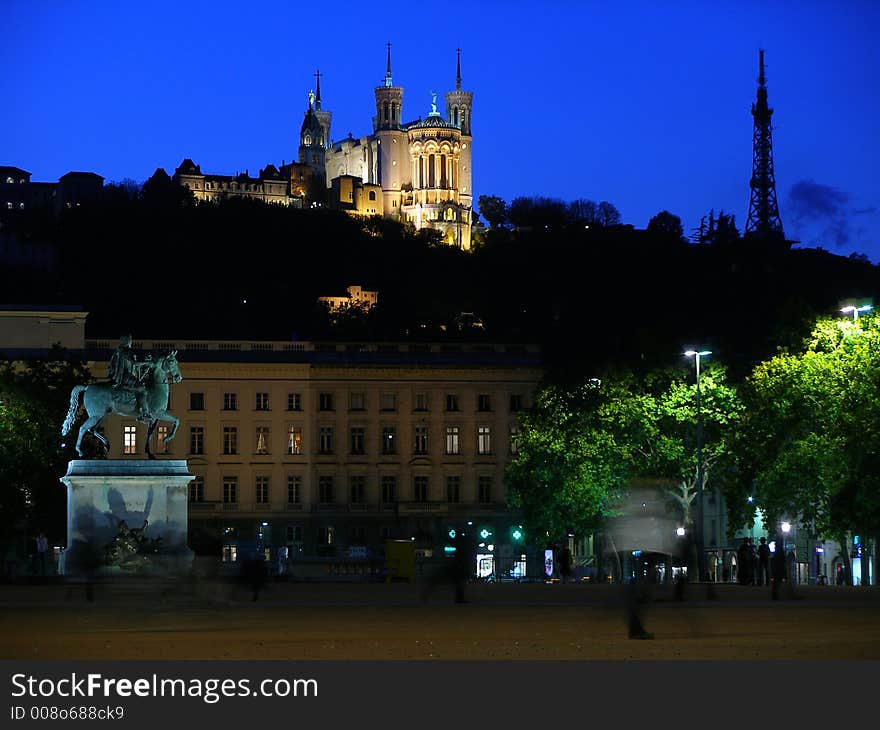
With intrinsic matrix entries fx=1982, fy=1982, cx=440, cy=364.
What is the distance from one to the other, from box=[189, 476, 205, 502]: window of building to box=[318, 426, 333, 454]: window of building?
7319 millimetres

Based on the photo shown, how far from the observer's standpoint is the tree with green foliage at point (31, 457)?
77.9 meters

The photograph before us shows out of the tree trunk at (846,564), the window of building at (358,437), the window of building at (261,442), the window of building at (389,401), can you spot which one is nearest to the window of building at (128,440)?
the window of building at (261,442)

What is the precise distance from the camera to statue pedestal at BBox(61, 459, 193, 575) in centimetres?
5712

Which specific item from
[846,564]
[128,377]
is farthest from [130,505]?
[846,564]

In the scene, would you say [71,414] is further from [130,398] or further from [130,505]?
[130,505]

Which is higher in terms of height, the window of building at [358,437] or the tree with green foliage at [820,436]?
the window of building at [358,437]

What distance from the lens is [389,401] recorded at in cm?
11731

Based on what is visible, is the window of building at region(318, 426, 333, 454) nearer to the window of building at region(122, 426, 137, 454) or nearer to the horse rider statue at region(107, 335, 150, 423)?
the window of building at region(122, 426, 137, 454)

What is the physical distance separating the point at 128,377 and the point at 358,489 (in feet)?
194

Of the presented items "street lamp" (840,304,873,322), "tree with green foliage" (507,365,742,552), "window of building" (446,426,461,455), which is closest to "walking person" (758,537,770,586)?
"tree with green foliage" (507,365,742,552)

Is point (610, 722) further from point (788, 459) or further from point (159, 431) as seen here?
point (159, 431)

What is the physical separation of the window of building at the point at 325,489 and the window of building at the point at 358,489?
122cm

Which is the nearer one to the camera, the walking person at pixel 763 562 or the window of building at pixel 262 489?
the walking person at pixel 763 562

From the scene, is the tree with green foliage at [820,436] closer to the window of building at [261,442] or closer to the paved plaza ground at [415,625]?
the paved plaza ground at [415,625]
